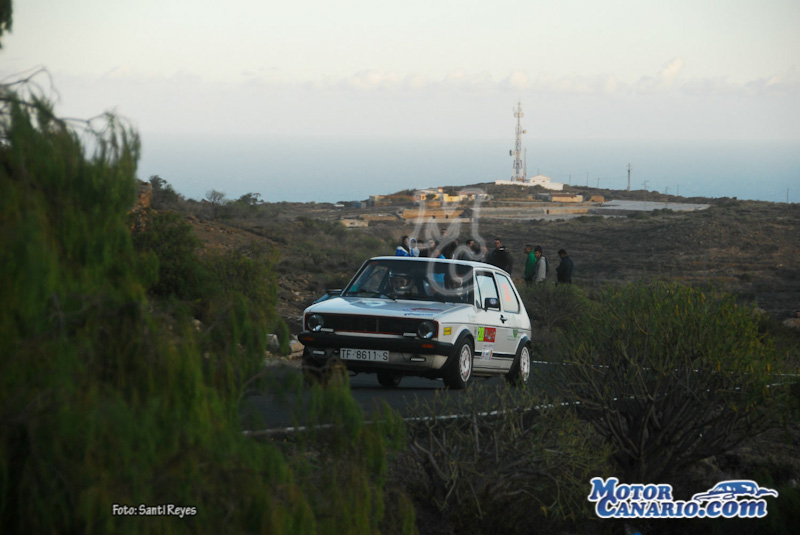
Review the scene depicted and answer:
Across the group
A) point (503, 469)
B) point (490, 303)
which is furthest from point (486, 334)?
point (503, 469)

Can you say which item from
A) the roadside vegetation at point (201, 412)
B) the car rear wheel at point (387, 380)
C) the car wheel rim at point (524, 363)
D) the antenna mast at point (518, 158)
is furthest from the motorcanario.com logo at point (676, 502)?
the antenna mast at point (518, 158)

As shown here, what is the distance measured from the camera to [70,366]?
14.7ft

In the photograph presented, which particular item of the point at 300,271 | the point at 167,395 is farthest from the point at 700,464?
the point at 300,271

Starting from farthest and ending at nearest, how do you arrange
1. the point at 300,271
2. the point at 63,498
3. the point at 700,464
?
the point at 300,271 < the point at 700,464 < the point at 63,498

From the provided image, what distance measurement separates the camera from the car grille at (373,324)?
39.6 feet

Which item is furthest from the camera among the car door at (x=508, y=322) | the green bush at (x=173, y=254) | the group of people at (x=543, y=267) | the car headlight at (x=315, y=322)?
the group of people at (x=543, y=267)

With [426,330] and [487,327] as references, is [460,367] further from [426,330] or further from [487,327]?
[487,327]

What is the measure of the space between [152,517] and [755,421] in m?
7.24

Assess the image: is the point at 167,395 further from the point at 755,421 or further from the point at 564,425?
the point at 755,421

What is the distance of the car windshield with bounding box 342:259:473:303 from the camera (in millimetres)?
13227

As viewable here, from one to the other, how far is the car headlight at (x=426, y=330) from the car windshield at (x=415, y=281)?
3.85ft

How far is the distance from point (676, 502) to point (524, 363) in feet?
20.2

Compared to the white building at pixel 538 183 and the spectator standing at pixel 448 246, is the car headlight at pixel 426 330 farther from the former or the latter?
the white building at pixel 538 183

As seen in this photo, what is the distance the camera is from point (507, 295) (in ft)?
47.3
